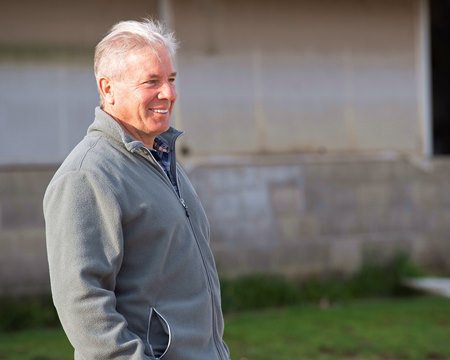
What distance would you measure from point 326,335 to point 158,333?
13.9 ft

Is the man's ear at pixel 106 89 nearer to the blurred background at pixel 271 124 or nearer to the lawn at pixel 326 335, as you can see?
the lawn at pixel 326 335

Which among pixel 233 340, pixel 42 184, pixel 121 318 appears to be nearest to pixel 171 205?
pixel 121 318

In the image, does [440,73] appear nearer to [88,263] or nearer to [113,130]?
[113,130]

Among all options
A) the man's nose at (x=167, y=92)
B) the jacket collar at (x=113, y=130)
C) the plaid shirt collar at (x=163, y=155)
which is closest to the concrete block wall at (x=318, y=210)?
the plaid shirt collar at (x=163, y=155)

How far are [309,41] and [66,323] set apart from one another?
645cm

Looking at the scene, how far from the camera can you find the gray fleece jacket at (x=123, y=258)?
257 cm

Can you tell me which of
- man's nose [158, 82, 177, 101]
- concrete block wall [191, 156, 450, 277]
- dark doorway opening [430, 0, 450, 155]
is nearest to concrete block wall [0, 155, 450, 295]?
concrete block wall [191, 156, 450, 277]

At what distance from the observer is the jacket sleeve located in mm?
2557

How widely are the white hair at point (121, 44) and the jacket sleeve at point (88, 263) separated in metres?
0.38

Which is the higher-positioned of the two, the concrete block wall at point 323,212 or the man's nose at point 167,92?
the man's nose at point 167,92

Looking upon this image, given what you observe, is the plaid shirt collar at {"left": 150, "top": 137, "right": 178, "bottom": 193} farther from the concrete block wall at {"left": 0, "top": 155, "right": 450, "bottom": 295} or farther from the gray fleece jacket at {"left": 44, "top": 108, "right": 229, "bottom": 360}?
the concrete block wall at {"left": 0, "top": 155, "right": 450, "bottom": 295}

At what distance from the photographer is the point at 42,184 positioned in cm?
759

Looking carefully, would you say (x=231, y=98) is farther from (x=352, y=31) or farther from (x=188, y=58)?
(x=352, y=31)

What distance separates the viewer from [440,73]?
10.4 m
